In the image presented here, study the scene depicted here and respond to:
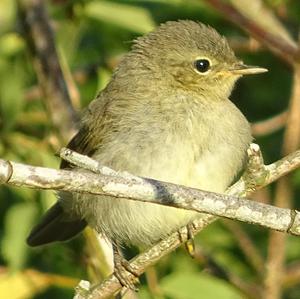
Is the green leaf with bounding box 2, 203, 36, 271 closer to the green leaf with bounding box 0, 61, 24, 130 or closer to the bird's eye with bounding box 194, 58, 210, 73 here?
the green leaf with bounding box 0, 61, 24, 130

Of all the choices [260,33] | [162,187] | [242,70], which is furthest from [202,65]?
[162,187]

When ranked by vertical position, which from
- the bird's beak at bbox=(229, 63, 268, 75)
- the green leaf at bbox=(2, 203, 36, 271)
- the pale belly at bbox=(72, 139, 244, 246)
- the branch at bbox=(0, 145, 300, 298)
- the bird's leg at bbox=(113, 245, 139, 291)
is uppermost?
Answer: the bird's beak at bbox=(229, 63, 268, 75)

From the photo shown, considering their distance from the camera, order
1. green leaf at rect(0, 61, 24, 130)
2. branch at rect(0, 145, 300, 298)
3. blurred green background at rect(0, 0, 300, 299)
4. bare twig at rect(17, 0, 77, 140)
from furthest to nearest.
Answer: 1. bare twig at rect(17, 0, 77, 140)
2. green leaf at rect(0, 61, 24, 130)
3. blurred green background at rect(0, 0, 300, 299)
4. branch at rect(0, 145, 300, 298)

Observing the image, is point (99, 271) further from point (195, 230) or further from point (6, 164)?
point (6, 164)

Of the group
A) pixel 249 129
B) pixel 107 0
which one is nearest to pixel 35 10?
pixel 107 0

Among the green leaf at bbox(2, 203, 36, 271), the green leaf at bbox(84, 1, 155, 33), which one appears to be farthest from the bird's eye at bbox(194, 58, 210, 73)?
the green leaf at bbox(2, 203, 36, 271)

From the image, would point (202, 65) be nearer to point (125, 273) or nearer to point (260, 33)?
point (260, 33)

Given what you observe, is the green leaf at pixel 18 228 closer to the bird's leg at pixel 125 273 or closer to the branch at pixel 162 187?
the bird's leg at pixel 125 273
